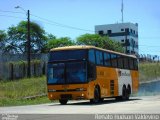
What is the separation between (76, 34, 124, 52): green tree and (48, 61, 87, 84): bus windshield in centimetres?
8068

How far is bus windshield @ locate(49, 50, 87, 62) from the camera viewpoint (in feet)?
96.9

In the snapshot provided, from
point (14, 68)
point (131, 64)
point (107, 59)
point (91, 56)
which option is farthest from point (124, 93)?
point (14, 68)

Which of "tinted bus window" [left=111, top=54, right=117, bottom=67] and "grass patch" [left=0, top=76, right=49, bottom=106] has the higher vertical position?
"tinted bus window" [left=111, top=54, right=117, bottom=67]

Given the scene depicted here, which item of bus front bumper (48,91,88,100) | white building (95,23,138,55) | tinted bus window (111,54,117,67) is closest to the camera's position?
bus front bumper (48,91,88,100)

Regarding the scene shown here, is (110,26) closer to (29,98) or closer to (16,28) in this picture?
(16,28)

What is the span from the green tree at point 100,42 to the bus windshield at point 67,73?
80.7 metres

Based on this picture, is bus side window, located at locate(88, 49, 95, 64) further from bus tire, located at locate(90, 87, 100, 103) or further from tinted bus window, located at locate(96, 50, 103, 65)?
bus tire, located at locate(90, 87, 100, 103)

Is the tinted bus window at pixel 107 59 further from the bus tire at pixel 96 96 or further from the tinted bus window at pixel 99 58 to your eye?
the bus tire at pixel 96 96

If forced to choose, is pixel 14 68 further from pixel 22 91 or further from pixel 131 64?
pixel 131 64

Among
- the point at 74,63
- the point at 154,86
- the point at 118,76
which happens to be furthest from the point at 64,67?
the point at 154,86

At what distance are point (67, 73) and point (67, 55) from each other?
45.1 inches

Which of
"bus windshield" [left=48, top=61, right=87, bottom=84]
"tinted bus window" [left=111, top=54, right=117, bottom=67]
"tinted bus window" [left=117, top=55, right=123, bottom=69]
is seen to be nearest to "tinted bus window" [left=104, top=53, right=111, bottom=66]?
"tinted bus window" [left=111, top=54, right=117, bottom=67]

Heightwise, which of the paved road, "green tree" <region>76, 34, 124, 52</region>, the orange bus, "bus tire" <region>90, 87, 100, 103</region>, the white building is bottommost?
the paved road

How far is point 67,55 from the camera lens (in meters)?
29.8
